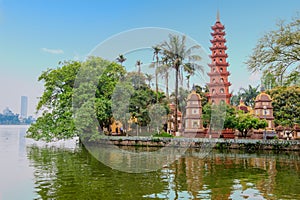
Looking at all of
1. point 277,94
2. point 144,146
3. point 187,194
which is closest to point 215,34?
point 277,94

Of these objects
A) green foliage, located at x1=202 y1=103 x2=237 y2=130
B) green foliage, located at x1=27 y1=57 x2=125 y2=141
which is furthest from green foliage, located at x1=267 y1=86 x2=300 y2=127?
green foliage, located at x1=27 y1=57 x2=125 y2=141

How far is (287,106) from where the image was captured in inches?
1238

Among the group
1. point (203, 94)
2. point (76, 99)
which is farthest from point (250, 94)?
point (76, 99)

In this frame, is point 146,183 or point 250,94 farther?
point 250,94

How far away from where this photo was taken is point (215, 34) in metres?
34.8

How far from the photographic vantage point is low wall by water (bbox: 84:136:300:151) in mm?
24141

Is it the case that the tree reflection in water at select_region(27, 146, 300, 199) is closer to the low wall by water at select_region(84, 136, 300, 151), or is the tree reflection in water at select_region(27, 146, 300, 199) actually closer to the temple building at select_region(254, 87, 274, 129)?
the low wall by water at select_region(84, 136, 300, 151)

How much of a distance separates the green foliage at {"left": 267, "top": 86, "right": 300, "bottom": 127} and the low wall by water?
263 inches

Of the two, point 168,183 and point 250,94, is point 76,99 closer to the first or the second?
point 168,183

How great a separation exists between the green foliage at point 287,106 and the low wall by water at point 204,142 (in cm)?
667

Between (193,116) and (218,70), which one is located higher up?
(218,70)

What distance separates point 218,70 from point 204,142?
32.1 feet

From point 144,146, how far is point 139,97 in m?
4.51

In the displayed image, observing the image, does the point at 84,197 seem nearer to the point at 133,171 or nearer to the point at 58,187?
the point at 58,187
